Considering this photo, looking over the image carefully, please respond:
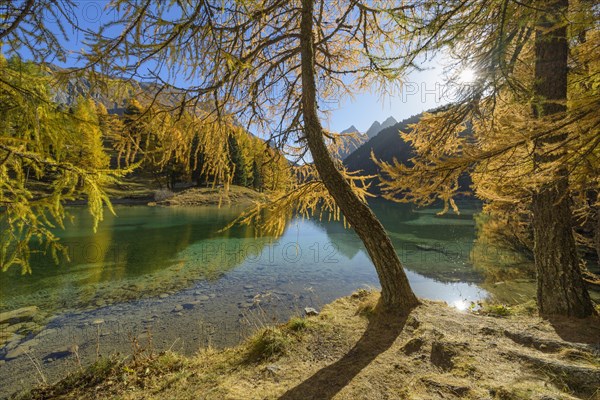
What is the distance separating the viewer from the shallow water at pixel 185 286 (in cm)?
662

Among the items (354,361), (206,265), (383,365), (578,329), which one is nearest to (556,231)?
(578,329)

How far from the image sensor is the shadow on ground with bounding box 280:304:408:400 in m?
3.17

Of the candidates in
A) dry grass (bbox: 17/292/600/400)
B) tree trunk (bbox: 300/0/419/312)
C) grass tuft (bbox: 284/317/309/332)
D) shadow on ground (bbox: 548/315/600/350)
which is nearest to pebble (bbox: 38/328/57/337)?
dry grass (bbox: 17/292/600/400)

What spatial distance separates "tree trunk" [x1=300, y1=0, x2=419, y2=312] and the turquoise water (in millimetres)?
3622

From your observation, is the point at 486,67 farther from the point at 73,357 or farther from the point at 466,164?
the point at 73,357

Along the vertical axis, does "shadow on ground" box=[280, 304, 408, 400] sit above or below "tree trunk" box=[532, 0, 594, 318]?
below

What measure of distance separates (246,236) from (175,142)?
1599 centimetres

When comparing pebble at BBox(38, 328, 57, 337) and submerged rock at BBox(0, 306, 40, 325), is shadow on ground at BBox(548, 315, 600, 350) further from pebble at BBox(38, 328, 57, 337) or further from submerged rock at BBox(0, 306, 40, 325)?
submerged rock at BBox(0, 306, 40, 325)

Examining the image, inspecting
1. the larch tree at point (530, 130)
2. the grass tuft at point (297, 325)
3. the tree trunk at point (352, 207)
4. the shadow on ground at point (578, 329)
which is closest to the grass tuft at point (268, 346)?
the grass tuft at point (297, 325)

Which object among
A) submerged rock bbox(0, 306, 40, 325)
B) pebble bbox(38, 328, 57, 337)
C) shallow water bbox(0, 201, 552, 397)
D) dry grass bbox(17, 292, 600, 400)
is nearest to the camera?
dry grass bbox(17, 292, 600, 400)

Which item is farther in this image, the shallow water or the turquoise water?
the turquoise water

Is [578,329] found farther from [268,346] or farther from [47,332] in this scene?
[47,332]

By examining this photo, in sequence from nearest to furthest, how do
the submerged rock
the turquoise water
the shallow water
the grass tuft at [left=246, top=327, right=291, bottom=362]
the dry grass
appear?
the dry grass < the grass tuft at [left=246, top=327, right=291, bottom=362] < the shallow water < the submerged rock < the turquoise water

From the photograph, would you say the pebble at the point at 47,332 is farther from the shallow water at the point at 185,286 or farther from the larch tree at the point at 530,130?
the larch tree at the point at 530,130
